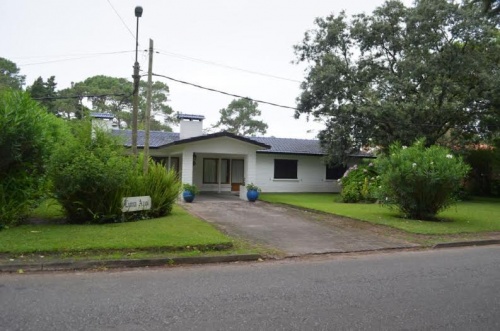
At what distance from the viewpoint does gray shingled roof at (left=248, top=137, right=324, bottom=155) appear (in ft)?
86.9

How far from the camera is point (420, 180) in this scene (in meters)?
13.4

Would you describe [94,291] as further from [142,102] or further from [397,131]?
[142,102]

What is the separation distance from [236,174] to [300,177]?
4197 millimetres

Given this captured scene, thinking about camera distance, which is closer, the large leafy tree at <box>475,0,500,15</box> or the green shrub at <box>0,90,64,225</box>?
the large leafy tree at <box>475,0,500,15</box>

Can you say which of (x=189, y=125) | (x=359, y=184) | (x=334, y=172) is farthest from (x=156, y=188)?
(x=334, y=172)

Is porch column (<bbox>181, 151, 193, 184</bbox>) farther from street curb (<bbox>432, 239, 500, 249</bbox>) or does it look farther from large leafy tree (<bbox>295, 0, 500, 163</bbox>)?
street curb (<bbox>432, 239, 500, 249</bbox>)

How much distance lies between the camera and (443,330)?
14.4ft

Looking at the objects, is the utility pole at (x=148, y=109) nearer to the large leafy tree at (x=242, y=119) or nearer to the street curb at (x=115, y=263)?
the street curb at (x=115, y=263)

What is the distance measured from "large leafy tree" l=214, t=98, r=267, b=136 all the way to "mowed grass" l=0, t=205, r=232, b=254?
46.5 meters

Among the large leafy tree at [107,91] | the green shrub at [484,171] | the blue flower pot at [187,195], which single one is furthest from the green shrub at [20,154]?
the large leafy tree at [107,91]

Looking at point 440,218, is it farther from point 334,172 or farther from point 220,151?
point 334,172

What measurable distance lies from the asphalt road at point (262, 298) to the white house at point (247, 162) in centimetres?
1429

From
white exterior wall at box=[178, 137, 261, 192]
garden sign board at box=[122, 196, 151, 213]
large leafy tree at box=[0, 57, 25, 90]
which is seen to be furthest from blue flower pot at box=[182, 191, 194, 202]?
large leafy tree at box=[0, 57, 25, 90]

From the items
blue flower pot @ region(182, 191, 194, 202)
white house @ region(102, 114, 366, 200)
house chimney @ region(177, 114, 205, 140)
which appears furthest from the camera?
house chimney @ region(177, 114, 205, 140)
